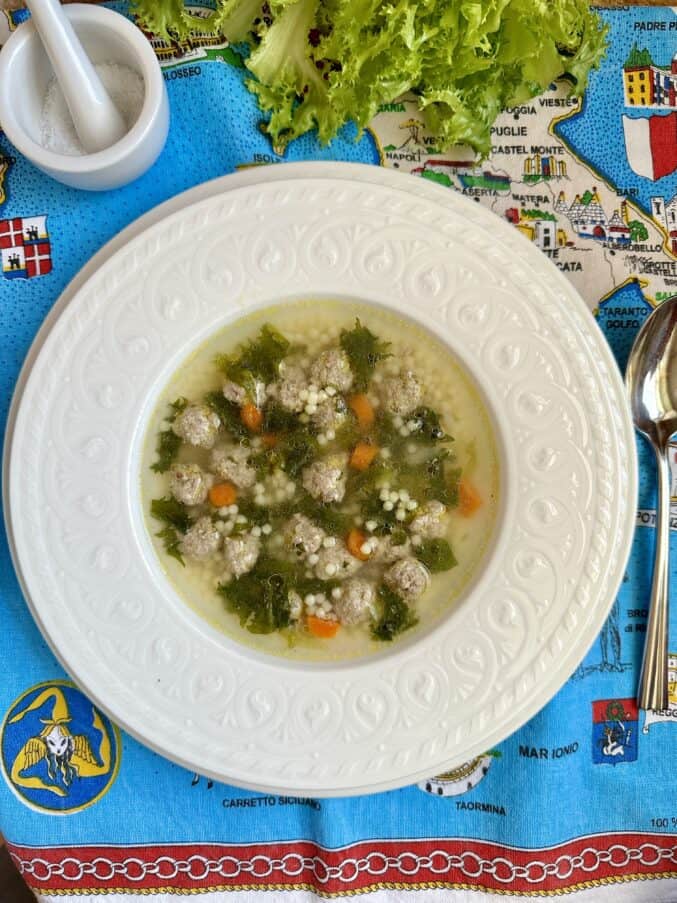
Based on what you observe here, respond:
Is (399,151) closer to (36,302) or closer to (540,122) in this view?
(540,122)

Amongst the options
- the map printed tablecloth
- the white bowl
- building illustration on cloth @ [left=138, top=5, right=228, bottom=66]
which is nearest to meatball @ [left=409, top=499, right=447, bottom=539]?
the map printed tablecloth

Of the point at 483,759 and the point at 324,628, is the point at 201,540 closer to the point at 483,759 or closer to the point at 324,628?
the point at 324,628

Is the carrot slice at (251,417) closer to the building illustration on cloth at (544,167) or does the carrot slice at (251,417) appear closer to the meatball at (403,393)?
the meatball at (403,393)

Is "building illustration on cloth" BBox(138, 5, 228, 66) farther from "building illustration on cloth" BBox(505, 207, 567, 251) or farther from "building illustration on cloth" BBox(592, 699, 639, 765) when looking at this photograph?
"building illustration on cloth" BBox(592, 699, 639, 765)

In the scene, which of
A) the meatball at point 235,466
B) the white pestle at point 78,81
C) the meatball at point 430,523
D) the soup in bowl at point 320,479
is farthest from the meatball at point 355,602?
the white pestle at point 78,81

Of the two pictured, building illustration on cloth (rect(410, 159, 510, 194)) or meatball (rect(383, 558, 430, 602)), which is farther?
building illustration on cloth (rect(410, 159, 510, 194))

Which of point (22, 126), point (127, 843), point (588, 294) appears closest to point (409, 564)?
point (588, 294)
